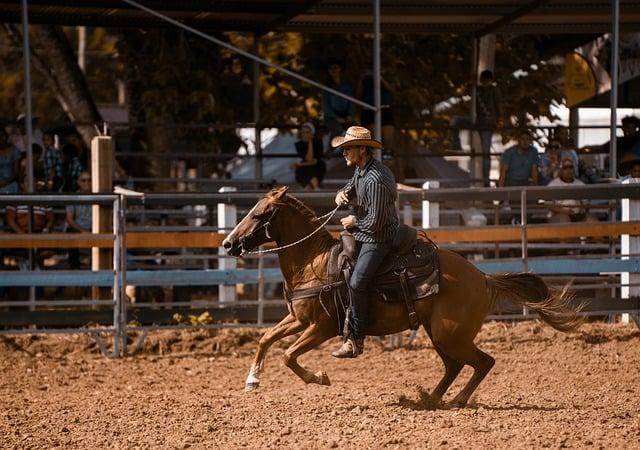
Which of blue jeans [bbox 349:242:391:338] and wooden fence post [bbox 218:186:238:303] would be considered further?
wooden fence post [bbox 218:186:238:303]

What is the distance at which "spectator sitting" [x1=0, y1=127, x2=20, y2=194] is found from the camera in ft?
52.7

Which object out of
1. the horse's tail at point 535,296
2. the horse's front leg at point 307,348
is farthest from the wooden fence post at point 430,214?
the horse's front leg at point 307,348

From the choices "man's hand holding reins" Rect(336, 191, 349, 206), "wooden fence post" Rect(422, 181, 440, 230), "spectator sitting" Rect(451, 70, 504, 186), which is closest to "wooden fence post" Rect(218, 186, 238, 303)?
"wooden fence post" Rect(422, 181, 440, 230)

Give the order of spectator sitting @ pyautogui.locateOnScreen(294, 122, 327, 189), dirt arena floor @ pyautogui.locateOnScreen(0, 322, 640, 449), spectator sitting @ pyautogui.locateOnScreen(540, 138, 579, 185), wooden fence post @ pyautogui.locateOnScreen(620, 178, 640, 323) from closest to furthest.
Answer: dirt arena floor @ pyautogui.locateOnScreen(0, 322, 640, 449) < wooden fence post @ pyautogui.locateOnScreen(620, 178, 640, 323) < spectator sitting @ pyautogui.locateOnScreen(540, 138, 579, 185) < spectator sitting @ pyautogui.locateOnScreen(294, 122, 327, 189)

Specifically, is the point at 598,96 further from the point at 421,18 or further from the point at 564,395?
the point at 564,395

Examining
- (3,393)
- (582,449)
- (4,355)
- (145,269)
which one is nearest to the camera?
(582,449)

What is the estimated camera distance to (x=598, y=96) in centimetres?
2089

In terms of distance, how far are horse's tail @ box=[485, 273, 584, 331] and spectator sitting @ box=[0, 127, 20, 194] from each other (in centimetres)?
784

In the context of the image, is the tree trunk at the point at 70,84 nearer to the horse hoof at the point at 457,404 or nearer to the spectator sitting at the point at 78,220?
the spectator sitting at the point at 78,220

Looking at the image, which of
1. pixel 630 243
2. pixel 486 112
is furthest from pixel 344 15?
pixel 630 243

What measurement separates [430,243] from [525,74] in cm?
1475

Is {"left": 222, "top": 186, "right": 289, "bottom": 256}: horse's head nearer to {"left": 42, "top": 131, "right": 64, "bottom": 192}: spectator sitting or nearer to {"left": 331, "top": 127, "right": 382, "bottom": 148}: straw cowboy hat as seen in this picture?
{"left": 331, "top": 127, "right": 382, "bottom": 148}: straw cowboy hat

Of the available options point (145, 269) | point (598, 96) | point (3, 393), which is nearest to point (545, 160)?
point (598, 96)

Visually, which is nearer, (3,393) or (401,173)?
(3,393)
